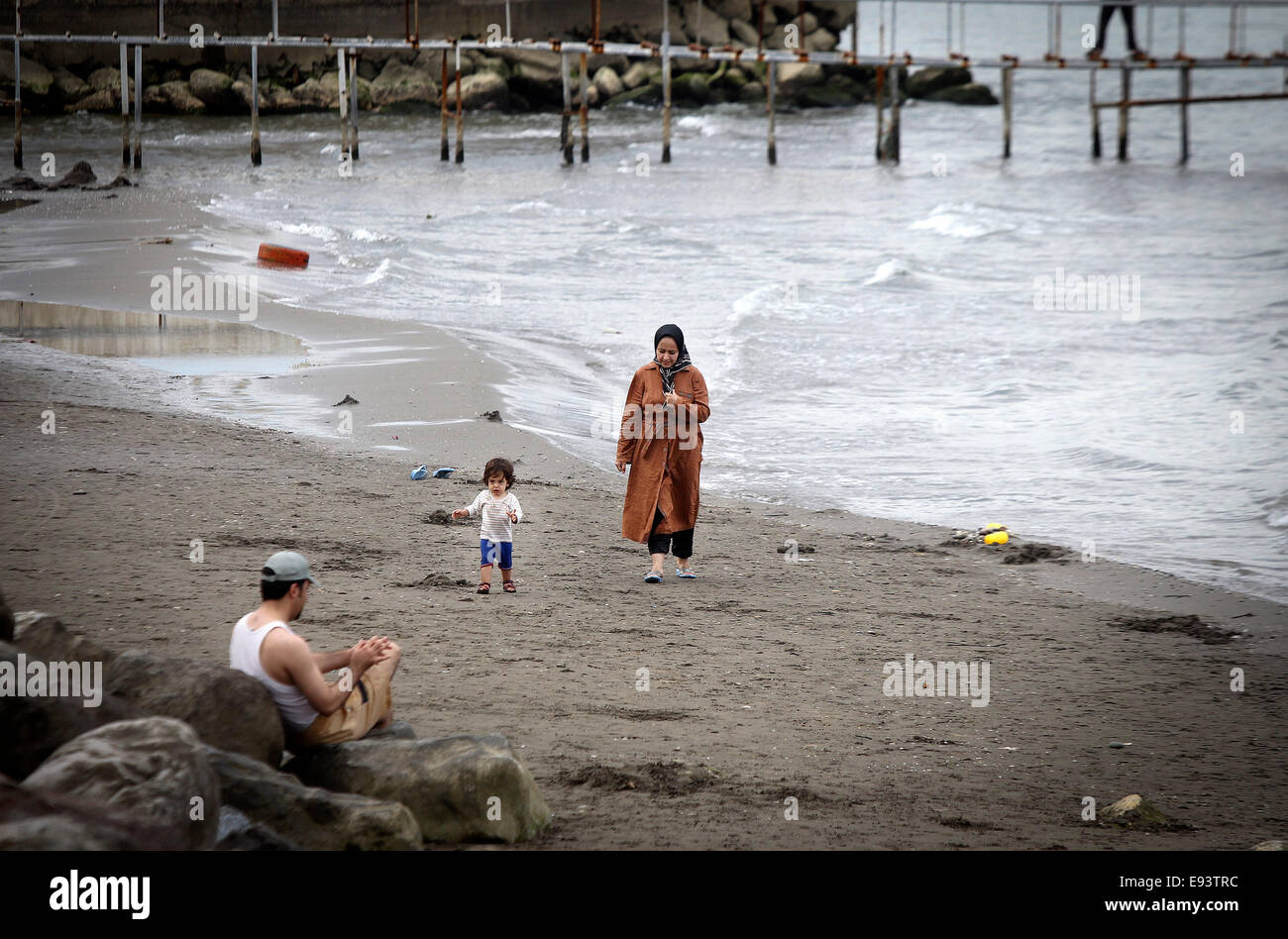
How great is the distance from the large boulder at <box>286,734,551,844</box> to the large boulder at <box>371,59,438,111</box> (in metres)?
51.1

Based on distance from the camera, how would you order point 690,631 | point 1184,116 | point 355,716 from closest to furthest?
point 355,716
point 690,631
point 1184,116

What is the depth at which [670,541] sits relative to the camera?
865 centimetres

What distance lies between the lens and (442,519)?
912 cm

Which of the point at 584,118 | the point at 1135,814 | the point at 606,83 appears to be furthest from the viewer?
the point at 606,83

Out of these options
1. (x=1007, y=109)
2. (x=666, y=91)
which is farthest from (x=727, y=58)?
(x=1007, y=109)

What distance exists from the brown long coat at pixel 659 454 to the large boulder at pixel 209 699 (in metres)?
4.04

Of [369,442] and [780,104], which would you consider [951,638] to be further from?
[780,104]

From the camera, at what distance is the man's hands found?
493cm

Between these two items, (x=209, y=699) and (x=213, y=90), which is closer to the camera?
(x=209, y=699)

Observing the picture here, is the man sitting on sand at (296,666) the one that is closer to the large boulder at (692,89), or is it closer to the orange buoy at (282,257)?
the orange buoy at (282,257)

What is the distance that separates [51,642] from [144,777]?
1373mm

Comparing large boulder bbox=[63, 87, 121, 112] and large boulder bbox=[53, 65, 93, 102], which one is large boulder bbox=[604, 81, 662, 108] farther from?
large boulder bbox=[53, 65, 93, 102]

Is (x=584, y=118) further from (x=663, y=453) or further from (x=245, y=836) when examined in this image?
(x=245, y=836)

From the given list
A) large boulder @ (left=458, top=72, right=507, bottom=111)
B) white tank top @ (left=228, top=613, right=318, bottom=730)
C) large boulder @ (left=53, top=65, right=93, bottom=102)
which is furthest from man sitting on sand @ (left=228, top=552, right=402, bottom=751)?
large boulder @ (left=458, top=72, right=507, bottom=111)
